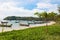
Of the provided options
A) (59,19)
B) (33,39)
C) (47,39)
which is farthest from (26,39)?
(59,19)

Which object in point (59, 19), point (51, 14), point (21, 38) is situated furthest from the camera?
point (51, 14)

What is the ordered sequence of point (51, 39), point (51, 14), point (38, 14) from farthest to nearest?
point (38, 14), point (51, 14), point (51, 39)

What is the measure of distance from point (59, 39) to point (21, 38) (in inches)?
129

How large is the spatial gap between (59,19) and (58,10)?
26.4 ft

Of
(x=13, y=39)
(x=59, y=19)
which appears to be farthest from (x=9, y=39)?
(x=59, y=19)

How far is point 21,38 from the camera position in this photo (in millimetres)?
15414

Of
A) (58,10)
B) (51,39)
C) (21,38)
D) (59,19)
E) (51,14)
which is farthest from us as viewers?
(51,14)

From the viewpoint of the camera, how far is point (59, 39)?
14602mm

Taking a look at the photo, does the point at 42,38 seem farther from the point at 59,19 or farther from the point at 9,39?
the point at 59,19

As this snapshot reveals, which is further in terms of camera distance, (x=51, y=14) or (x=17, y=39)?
(x=51, y=14)

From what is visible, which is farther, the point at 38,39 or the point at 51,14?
the point at 51,14

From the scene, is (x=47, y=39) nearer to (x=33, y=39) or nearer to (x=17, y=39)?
(x=33, y=39)

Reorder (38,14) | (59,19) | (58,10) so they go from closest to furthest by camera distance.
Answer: (58,10) → (59,19) → (38,14)

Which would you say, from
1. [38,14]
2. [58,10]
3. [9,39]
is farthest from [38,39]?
[38,14]
